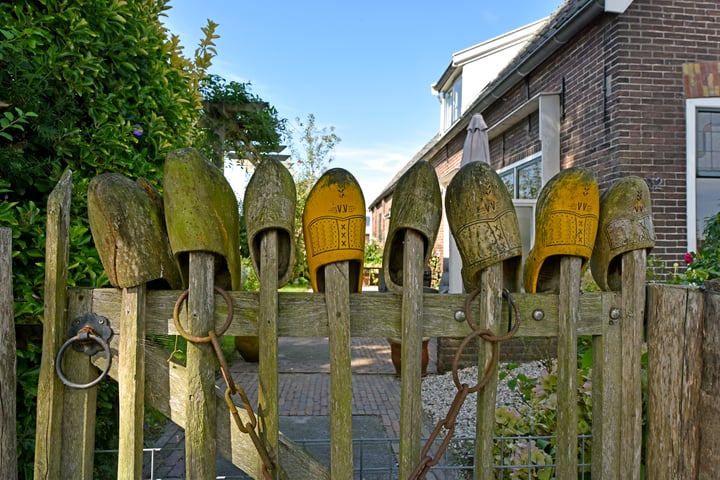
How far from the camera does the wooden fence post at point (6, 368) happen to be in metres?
1.25

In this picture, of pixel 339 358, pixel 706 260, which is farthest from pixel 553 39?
pixel 339 358

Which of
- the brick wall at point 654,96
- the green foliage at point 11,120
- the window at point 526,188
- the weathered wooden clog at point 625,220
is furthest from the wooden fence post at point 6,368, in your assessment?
the window at point 526,188

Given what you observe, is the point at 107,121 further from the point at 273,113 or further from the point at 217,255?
the point at 273,113

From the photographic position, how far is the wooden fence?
3.90 feet

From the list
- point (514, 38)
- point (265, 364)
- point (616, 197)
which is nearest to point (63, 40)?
point (265, 364)

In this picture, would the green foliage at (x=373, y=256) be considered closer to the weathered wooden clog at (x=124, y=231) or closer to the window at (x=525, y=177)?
the window at (x=525, y=177)

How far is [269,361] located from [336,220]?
393 mm

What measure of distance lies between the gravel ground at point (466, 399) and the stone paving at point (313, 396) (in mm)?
332

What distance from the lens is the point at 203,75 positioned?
3229 millimetres

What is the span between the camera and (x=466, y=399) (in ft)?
15.9

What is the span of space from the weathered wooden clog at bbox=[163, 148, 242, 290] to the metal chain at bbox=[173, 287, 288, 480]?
4.3 inches

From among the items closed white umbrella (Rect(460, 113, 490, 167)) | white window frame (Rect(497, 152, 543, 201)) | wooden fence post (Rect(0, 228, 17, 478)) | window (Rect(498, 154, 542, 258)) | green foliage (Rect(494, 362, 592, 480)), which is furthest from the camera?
white window frame (Rect(497, 152, 543, 201))

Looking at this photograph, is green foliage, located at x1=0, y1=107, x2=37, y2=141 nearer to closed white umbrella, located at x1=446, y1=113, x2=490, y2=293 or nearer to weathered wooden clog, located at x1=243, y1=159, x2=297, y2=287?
weathered wooden clog, located at x1=243, y1=159, x2=297, y2=287

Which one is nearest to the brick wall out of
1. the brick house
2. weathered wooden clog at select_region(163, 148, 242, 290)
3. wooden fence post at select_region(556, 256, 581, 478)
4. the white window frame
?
the brick house
